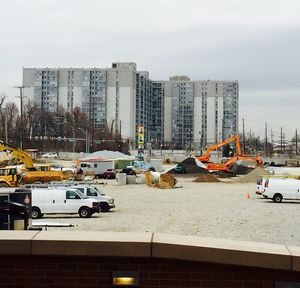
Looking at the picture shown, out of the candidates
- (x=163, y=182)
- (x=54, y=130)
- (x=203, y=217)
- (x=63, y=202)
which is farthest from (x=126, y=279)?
(x=54, y=130)

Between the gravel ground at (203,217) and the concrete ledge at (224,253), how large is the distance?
49.2 ft

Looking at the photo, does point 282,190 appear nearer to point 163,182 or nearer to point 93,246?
point 163,182

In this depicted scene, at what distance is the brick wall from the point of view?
5.21 meters

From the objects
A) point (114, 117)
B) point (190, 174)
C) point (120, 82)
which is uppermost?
point (120, 82)

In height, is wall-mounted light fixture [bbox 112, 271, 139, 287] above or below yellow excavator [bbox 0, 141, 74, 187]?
above

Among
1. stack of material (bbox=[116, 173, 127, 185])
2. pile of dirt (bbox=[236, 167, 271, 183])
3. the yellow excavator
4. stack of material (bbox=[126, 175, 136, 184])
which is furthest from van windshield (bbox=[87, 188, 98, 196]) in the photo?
pile of dirt (bbox=[236, 167, 271, 183])

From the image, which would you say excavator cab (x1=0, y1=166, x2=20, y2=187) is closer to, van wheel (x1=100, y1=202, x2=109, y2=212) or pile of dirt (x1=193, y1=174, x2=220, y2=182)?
van wheel (x1=100, y1=202, x2=109, y2=212)

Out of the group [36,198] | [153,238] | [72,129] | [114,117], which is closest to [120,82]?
[114,117]

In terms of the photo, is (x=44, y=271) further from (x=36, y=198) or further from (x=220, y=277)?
(x=36, y=198)

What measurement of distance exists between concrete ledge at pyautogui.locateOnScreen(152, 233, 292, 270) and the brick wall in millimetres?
96

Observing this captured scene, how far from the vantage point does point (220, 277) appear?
5219 mm

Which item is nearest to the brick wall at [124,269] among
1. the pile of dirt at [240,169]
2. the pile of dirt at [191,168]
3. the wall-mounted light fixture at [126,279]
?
the wall-mounted light fixture at [126,279]

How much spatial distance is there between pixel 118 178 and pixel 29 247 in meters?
47.5

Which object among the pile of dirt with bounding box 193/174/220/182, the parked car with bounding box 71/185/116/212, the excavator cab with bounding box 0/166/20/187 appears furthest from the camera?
the pile of dirt with bounding box 193/174/220/182
